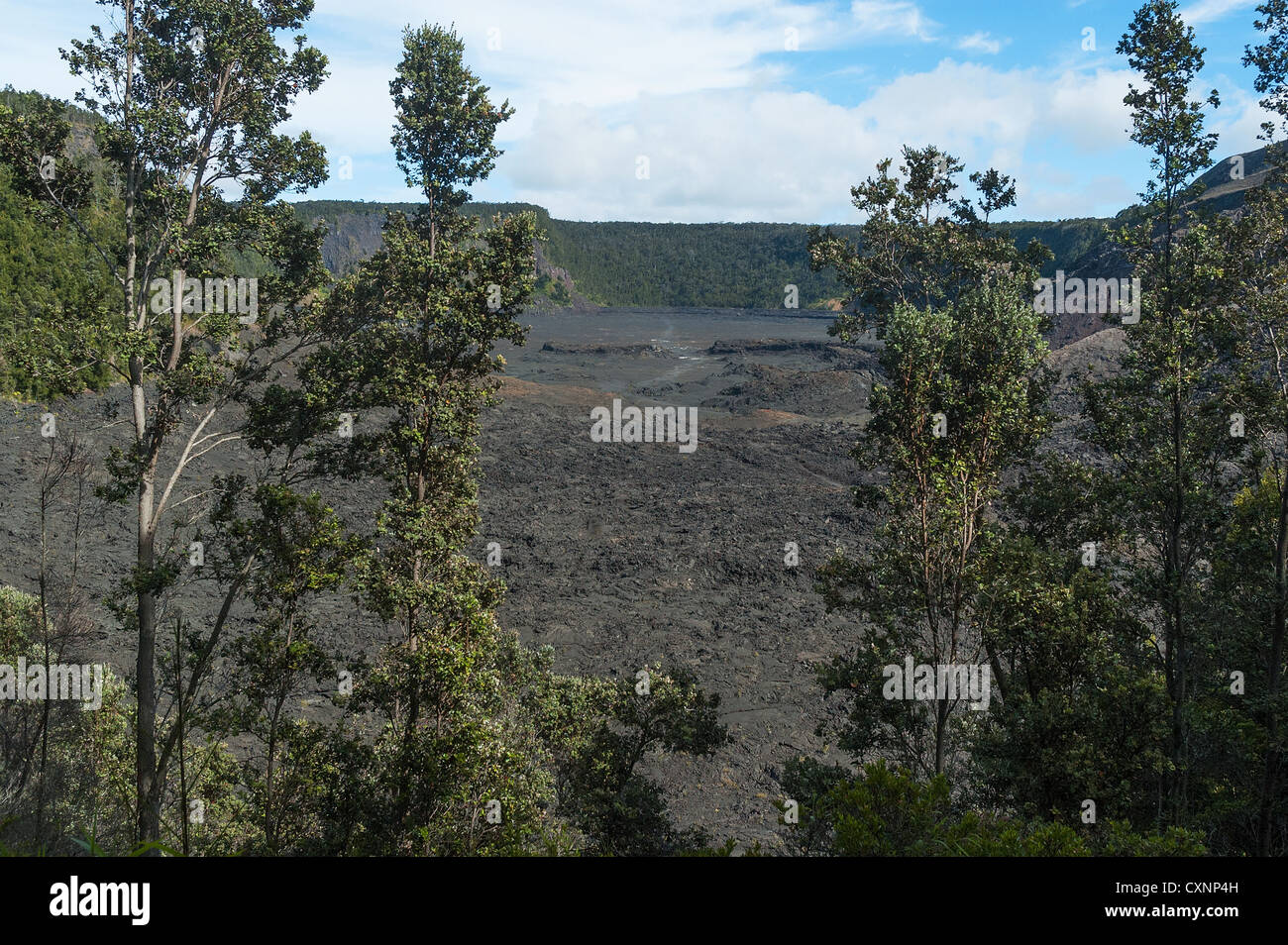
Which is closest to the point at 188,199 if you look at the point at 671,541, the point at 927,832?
the point at 927,832

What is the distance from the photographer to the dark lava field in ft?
111

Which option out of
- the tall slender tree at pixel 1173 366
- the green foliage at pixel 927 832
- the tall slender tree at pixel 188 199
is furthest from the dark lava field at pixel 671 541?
→ the green foliage at pixel 927 832

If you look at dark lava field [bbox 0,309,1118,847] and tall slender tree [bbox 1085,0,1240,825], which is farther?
dark lava field [bbox 0,309,1118,847]

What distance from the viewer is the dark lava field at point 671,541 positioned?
33.8 metres

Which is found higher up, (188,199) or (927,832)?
(188,199)

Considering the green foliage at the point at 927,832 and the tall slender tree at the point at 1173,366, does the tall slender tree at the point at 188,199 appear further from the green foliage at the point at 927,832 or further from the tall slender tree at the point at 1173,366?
the tall slender tree at the point at 1173,366

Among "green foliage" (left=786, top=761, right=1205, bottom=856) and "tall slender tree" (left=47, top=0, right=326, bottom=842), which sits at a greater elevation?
"tall slender tree" (left=47, top=0, right=326, bottom=842)

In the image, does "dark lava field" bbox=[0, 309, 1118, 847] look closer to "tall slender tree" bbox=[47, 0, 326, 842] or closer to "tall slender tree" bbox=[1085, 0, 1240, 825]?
"tall slender tree" bbox=[47, 0, 326, 842]

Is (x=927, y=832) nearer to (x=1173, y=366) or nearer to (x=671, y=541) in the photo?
(x=1173, y=366)

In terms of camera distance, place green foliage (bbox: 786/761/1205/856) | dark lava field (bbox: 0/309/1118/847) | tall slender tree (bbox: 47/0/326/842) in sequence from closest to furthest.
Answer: green foliage (bbox: 786/761/1205/856), tall slender tree (bbox: 47/0/326/842), dark lava field (bbox: 0/309/1118/847)

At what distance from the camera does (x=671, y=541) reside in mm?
51250

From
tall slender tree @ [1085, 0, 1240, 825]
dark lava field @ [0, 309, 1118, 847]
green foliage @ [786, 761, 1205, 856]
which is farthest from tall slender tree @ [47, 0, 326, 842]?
tall slender tree @ [1085, 0, 1240, 825]

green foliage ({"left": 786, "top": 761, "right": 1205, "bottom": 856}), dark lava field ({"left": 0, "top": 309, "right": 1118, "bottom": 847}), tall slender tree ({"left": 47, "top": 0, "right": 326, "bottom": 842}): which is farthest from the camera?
dark lava field ({"left": 0, "top": 309, "right": 1118, "bottom": 847})
